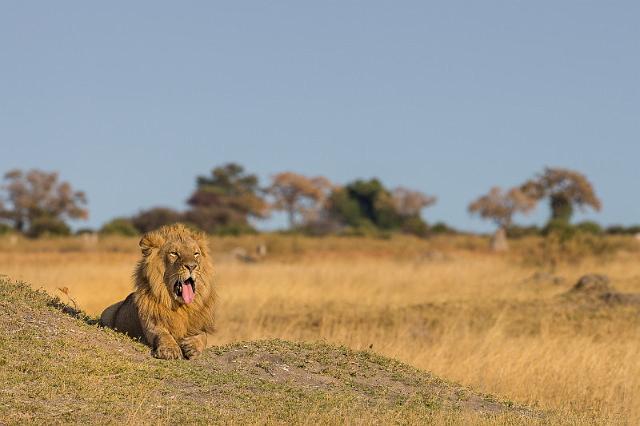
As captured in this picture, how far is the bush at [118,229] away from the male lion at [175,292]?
55.7m

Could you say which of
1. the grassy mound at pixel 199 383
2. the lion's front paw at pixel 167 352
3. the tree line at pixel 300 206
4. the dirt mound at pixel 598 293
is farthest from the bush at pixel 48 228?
the lion's front paw at pixel 167 352

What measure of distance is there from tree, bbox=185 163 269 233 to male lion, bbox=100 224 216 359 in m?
56.7

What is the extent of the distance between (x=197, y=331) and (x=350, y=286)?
17898 mm

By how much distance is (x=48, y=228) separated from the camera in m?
70.8

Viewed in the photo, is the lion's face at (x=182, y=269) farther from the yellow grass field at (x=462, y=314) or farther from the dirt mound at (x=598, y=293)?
the dirt mound at (x=598, y=293)

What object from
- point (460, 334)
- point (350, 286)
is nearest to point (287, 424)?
point (460, 334)

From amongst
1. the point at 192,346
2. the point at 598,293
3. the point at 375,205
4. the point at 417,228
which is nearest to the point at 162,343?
the point at 192,346

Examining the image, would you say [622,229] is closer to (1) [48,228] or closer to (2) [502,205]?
(2) [502,205]

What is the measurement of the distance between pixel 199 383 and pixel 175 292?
91 cm

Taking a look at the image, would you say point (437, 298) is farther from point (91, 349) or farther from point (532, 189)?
point (532, 189)

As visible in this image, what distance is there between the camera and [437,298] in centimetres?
2575

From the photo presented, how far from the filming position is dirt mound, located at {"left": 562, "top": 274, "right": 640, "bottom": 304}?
885 inches

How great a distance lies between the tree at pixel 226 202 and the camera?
80.8m

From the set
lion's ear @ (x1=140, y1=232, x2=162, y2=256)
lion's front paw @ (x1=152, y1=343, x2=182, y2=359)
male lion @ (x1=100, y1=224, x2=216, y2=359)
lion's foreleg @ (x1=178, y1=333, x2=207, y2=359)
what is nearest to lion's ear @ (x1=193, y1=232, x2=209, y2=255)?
male lion @ (x1=100, y1=224, x2=216, y2=359)
